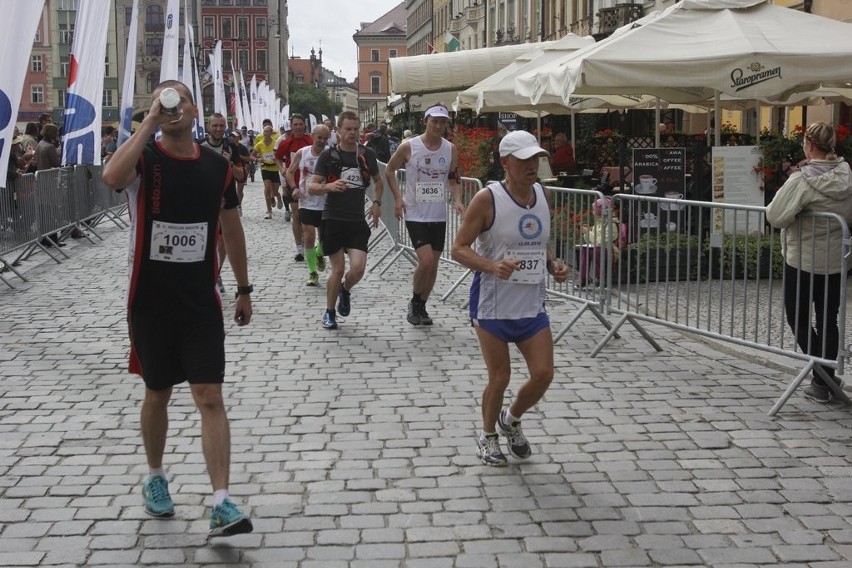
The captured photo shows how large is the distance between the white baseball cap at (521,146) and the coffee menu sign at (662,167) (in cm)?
820

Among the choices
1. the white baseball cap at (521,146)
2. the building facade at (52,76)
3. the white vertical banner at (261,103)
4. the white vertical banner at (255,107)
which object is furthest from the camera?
the building facade at (52,76)

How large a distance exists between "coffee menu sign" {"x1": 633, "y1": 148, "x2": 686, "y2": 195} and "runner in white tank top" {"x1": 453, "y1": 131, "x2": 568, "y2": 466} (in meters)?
8.09

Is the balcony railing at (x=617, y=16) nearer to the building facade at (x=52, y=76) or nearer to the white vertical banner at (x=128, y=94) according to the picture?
the white vertical banner at (x=128, y=94)

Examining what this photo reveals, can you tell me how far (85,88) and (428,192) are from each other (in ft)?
23.2

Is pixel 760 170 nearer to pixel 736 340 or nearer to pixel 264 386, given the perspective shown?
pixel 736 340

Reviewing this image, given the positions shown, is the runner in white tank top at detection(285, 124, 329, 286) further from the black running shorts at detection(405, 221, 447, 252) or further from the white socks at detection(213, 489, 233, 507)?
the white socks at detection(213, 489, 233, 507)

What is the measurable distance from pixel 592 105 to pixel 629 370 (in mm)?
15343

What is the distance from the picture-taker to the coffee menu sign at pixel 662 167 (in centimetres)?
1391

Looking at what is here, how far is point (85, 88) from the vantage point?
52.4ft

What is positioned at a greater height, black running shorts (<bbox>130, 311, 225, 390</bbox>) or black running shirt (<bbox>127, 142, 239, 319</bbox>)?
black running shirt (<bbox>127, 142, 239, 319</bbox>)

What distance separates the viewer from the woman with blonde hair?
23.5 ft

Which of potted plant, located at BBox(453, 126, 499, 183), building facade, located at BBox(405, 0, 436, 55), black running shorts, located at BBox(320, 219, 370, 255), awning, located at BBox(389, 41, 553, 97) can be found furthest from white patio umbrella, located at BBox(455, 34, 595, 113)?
building facade, located at BBox(405, 0, 436, 55)

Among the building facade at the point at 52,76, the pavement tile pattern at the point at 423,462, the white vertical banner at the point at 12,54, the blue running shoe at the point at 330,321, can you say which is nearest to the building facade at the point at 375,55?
the building facade at the point at 52,76

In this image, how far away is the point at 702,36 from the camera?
13.0 m
